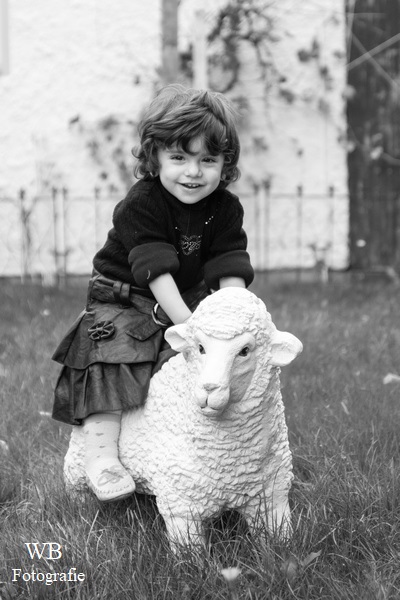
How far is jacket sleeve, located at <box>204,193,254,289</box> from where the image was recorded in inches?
101

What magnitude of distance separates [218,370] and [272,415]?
0.32m

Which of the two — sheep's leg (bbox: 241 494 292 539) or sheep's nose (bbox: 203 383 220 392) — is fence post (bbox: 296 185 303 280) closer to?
sheep's leg (bbox: 241 494 292 539)

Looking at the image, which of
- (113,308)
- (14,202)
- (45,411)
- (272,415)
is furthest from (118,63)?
(272,415)

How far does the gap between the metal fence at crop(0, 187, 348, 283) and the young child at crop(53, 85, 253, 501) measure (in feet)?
16.4

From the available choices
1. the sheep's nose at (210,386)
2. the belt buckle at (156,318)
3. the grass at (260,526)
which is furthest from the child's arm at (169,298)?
the grass at (260,526)

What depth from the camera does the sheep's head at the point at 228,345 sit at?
1961 millimetres

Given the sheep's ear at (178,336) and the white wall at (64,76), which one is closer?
the sheep's ear at (178,336)

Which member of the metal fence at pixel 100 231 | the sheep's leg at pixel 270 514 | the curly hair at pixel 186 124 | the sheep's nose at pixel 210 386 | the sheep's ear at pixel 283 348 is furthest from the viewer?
the metal fence at pixel 100 231

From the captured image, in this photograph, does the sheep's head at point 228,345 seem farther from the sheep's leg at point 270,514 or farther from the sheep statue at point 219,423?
the sheep's leg at point 270,514

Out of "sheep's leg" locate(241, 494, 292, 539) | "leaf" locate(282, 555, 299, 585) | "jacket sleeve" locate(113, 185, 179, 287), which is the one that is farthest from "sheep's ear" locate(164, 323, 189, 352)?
"leaf" locate(282, 555, 299, 585)

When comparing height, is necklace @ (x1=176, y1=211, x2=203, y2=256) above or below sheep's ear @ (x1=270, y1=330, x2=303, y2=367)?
above

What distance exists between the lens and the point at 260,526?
2.20 meters

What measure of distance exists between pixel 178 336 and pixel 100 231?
5691 millimetres

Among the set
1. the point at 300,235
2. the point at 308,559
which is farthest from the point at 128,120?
the point at 308,559
